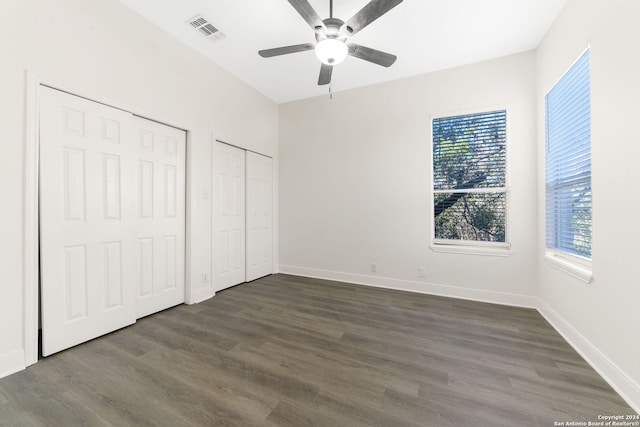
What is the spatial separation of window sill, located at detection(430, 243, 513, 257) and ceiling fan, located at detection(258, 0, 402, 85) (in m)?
2.42

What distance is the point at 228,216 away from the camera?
370 centimetres

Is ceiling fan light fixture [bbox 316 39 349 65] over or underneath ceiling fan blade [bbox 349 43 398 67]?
underneath

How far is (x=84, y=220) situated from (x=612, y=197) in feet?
13.4

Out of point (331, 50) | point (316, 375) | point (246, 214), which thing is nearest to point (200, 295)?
point (246, 214)

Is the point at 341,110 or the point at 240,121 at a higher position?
the point at 341,110

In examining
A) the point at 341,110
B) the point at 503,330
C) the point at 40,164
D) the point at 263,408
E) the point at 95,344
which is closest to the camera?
the point at 263,408

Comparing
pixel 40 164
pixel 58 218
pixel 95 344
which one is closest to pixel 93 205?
pixel 58 218

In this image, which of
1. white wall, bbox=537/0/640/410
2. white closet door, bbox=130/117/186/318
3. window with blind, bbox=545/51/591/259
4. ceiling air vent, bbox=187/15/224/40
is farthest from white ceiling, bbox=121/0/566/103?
white closet door, bbox=130/117/186/318

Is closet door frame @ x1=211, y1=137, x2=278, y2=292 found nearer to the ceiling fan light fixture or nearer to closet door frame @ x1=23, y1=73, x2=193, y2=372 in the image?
closet door frame @ x1=23, y1=73, x2=193, y2=372

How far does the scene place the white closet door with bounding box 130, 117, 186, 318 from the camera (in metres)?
2.63

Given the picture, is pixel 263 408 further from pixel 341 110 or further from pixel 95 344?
pixel 341 110

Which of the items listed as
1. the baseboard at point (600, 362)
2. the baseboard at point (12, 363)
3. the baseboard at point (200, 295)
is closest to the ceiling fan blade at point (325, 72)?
the baseboard at point (200, 295)

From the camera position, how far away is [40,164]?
1919 millimetres

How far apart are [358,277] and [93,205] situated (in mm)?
3360
